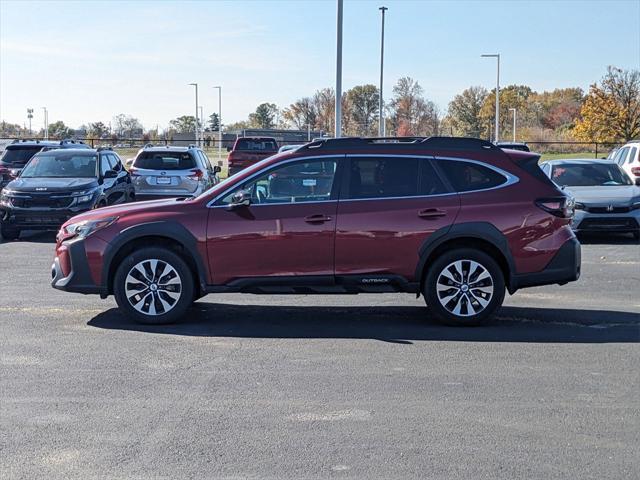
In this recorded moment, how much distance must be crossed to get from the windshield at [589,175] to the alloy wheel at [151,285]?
1074cm

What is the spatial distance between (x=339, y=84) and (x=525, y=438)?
846 inches

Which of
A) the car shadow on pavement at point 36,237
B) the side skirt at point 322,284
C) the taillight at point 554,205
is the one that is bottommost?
the car shadow on pavement at point 36,237

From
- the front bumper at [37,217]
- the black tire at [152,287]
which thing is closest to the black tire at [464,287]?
the black tire at [152,287]

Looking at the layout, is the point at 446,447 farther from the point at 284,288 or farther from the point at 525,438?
the point at 284,288

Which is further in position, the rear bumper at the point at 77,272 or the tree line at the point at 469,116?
Result: the tree line at the point at 469,116

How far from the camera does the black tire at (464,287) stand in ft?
27.4

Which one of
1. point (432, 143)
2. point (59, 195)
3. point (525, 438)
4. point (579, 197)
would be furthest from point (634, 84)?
point (525, 438)

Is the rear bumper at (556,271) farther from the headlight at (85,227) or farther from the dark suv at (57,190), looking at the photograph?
the dark suv at (57,190)

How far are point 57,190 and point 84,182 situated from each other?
74 centimetres

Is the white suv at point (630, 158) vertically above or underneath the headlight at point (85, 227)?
above

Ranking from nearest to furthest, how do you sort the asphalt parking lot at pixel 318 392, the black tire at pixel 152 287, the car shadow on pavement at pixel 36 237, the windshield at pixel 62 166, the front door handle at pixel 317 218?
the asphalt parking lot at pixel 318 392 < the front door handle at pixel 317 218 < the black tire at pixel 152 287 < the car shadow on pavement at pixel 36 237 < the windshield at pixel 62 166

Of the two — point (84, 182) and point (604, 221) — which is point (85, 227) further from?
point (604, 221)

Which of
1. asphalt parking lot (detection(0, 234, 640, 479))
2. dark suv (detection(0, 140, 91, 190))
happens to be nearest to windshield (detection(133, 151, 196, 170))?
dark suv (detection(0, 140, 91, 190))

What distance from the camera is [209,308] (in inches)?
372
